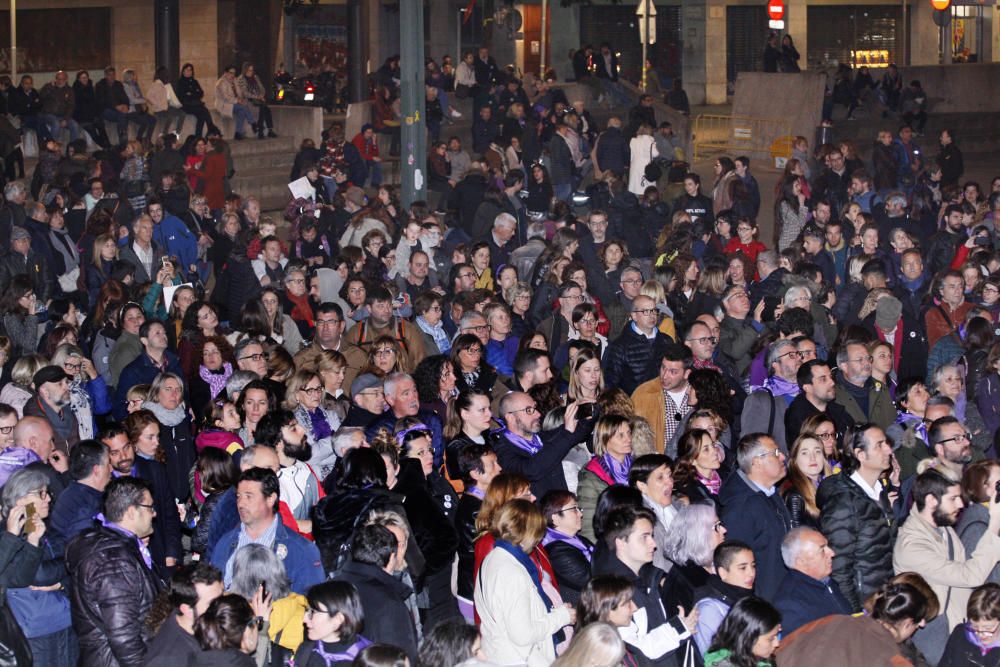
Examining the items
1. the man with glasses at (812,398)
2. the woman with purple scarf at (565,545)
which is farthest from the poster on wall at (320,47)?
the woman with purple scarf at (565,545)

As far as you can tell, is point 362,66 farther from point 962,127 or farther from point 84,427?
point 84,427

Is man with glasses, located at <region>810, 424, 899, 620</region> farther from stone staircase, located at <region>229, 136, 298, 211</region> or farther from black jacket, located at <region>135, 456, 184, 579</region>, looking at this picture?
stone staircase, located at <region>229, 136, 298, 211</region>

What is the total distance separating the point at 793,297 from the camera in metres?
11.9

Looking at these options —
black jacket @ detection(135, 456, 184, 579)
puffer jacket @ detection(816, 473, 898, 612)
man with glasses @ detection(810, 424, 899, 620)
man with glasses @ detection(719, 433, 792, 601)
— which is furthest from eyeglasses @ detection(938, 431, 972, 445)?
black jacket @ detection(135, 456, 184, 579)

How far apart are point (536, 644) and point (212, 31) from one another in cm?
3006

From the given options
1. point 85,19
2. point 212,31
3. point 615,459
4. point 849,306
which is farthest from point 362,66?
point 615,459

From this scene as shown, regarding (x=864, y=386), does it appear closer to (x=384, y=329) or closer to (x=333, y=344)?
(x=384, y=329)

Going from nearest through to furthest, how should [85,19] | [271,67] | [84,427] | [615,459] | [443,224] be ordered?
1. [615,459]
2. [84,427]
3. [443,224]
4. [85,19]
5. [271,67]

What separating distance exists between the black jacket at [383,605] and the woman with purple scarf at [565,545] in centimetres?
90

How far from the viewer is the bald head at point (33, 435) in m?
8.67

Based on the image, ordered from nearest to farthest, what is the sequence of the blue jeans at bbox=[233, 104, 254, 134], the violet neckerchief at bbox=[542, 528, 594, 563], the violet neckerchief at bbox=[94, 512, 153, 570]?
1. the violet neckerchief at bbox=[94, 512, 153, 570]
2. the violet neckerchief at bbox=[542, 528, 594, 563]
3. the blue jeans at bbox=[233, 104, 254, 134]

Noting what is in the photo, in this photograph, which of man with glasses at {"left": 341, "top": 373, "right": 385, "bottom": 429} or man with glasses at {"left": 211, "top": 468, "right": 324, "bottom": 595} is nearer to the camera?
man with glasses at {"left": 211, "top": 468, "right": 324, "bottom": 595}

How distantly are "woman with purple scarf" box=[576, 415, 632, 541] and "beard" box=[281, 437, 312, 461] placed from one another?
1499 millimetres

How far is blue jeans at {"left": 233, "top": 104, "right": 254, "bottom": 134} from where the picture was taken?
2653 centimetres
